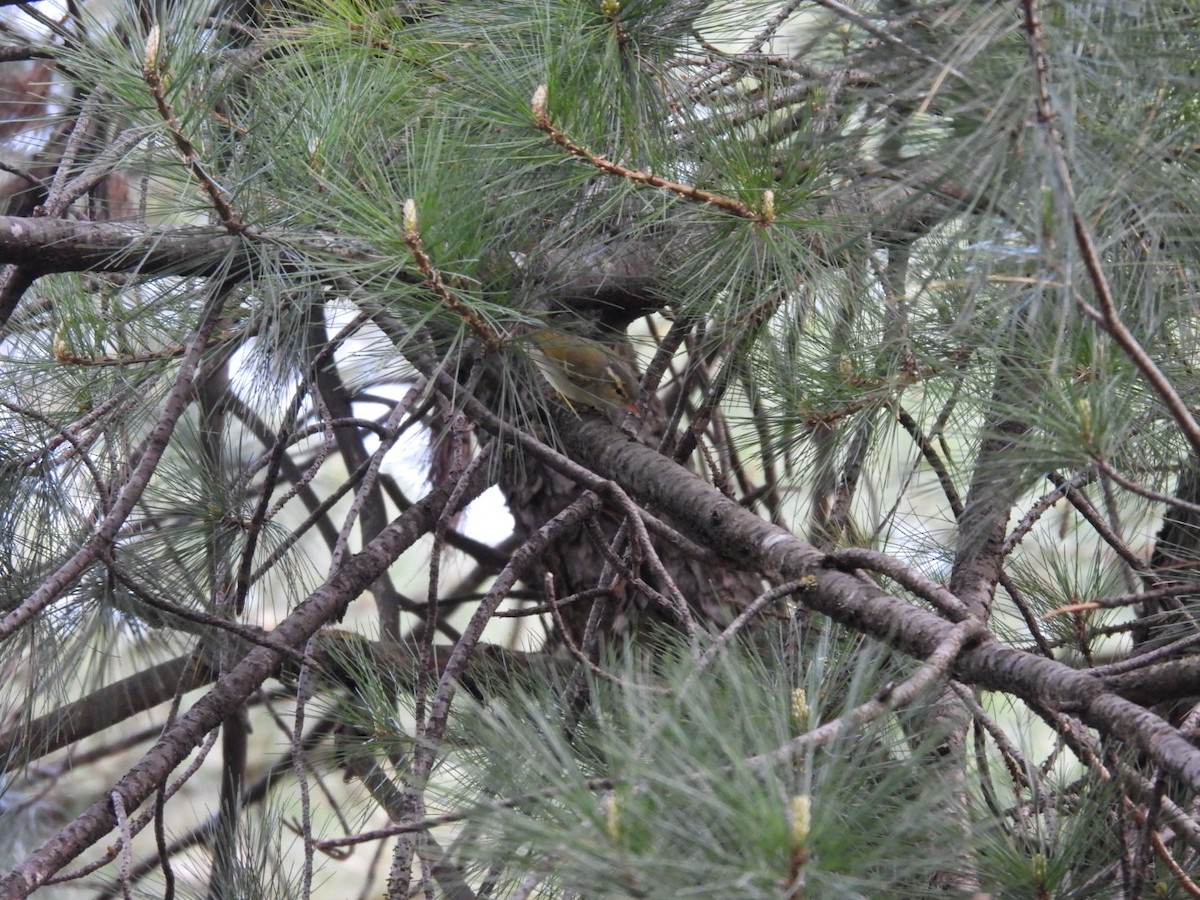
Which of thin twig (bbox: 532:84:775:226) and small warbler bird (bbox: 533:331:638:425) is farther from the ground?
small warbler bird (bbox: 533:331:638:425)

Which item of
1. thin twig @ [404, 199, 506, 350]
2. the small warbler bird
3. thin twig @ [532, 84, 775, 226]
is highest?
the small warbler bird

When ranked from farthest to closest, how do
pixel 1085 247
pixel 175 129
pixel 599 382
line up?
pixel 599 382 → pixel 175 129 → pixel 1085 247

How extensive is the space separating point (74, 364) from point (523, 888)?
0.96m

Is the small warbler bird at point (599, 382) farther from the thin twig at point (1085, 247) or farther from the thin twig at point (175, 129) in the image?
the thin twig at point (1085, 247)

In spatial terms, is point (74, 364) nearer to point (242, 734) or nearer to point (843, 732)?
point (242, 734)

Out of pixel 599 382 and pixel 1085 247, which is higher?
pixel 599 382

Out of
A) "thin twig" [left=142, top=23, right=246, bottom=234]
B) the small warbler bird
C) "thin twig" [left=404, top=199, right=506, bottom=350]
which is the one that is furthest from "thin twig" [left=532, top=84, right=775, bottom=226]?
the small warbler bird

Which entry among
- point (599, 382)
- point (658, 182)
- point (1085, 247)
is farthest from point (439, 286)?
point (599, 382)

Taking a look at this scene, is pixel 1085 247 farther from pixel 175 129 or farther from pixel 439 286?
pixel 175 129

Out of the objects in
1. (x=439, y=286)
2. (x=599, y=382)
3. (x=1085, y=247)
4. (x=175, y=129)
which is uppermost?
(x=599, y=382)

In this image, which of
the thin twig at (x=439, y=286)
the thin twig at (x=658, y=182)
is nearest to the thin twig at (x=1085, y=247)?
the thin twig at (x=658, y=182)

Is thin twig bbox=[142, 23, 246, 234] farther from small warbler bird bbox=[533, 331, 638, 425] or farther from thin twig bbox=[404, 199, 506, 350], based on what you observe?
small warbler bird bbox=[533, 331, 638, 425]

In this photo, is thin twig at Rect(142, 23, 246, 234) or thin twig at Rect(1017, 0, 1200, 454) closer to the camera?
thin twig at Rect(1017, 0, 1200, 454)

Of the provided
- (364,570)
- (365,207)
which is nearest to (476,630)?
(364,570)
